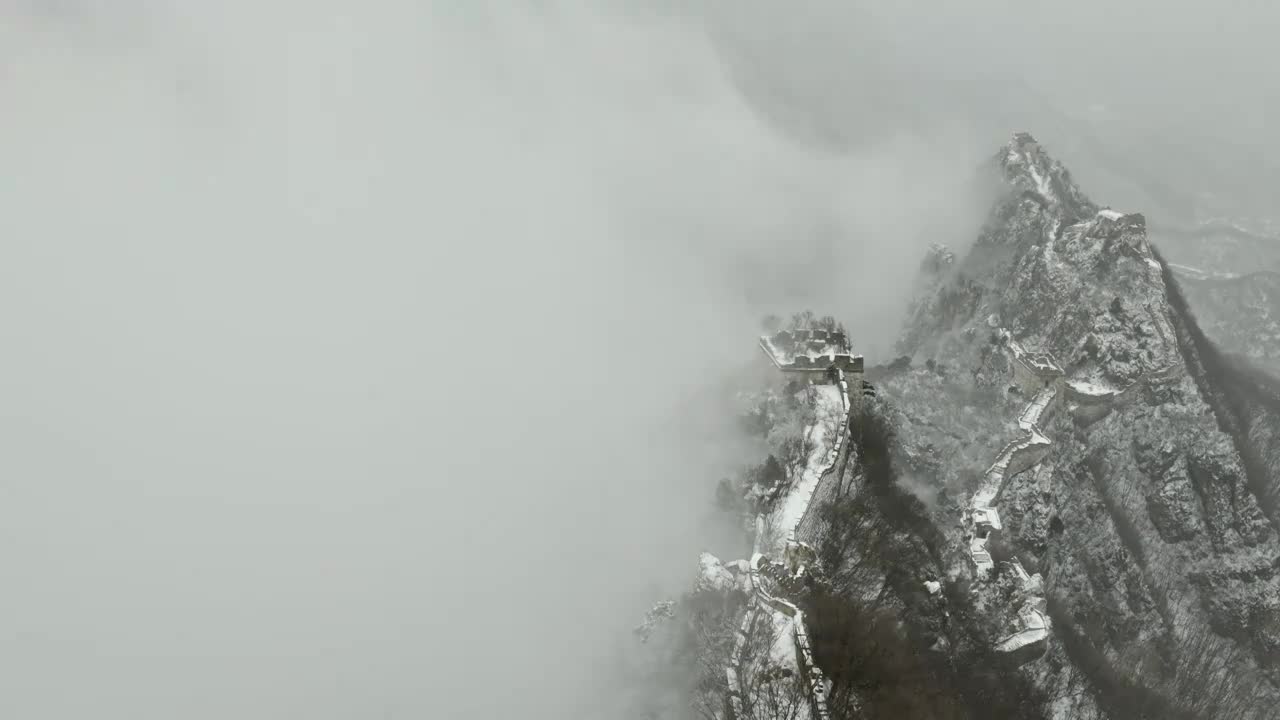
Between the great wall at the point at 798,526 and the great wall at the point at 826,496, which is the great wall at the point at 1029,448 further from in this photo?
the great wall at the point at 798,526

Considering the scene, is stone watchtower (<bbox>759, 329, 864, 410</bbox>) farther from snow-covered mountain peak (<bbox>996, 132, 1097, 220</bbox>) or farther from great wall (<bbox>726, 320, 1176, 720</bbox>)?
snow-covered mountain peak (<bbox>996, 132, 1097, 220</bbox>)

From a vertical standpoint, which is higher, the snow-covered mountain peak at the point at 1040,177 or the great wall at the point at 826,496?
the snow-covered mountain peak at the point at 1040,177

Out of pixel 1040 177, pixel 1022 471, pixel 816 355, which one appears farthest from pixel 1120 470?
pixel 1040 177

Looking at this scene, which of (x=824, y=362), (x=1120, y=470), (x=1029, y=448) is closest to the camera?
(x=824, y=362)

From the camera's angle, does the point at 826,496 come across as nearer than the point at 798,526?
No

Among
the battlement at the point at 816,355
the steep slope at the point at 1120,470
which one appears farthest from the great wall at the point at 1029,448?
the battlement at the point at 816,355

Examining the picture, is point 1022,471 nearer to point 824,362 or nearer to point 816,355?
point 824,362

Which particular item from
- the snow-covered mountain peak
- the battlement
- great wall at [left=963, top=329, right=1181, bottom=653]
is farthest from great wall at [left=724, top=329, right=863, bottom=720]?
the snow-covered mountain peak

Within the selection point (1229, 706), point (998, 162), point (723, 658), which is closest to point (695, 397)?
point (723, 658)

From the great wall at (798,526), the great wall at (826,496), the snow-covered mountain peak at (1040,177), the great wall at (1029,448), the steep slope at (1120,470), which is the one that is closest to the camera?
the great wall at (798,526)
